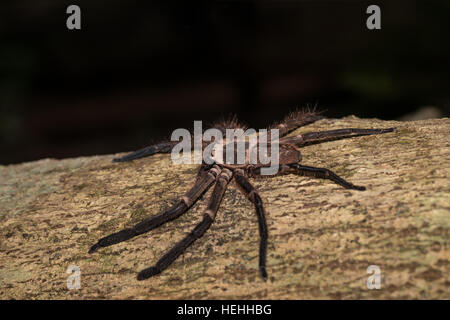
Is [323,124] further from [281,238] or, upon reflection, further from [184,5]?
[184,5]

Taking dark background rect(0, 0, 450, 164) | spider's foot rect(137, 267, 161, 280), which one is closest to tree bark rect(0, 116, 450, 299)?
spider's foot rect(137, 267, 161, 280)

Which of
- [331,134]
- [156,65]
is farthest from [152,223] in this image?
[156,65]

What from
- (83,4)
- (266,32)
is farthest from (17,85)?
(266,32)

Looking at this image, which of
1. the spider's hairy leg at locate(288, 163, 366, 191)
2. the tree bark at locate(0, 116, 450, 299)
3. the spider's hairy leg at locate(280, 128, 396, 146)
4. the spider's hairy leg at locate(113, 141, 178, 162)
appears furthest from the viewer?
the spider's hairy leg at locate(113, 141, 178, 162)

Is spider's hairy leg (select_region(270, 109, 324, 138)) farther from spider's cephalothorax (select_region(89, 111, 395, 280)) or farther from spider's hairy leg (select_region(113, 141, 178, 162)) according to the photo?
spider's hairy leg (select_region(113, 141, 178, 162))

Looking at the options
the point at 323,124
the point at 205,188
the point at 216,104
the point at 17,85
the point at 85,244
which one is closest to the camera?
the point at 85,244

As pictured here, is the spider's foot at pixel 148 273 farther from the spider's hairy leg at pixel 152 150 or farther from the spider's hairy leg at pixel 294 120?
the spider's hairy leg at pixel 294 120
